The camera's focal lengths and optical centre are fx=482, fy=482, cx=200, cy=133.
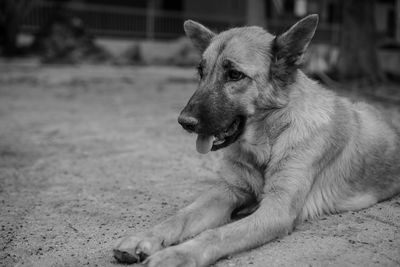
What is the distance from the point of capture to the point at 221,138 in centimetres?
369

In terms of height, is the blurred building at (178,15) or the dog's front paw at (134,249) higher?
the blurred building at (178,15)

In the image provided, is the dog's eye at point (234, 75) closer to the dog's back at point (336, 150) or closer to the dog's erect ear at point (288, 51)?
the dog's erect ear at point (288, 51)

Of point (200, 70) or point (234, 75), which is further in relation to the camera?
point (200, 70)

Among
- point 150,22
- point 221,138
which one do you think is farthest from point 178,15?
point 221,138

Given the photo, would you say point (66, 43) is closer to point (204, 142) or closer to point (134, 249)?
point (204, 142)

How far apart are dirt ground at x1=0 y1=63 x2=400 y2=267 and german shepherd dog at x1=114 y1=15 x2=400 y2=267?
0.75ft

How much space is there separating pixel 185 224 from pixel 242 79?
3.91 ft

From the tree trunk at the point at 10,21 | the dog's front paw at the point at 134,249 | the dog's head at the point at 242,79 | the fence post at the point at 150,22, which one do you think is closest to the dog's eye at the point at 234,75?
the dog's head at the point at 242,79

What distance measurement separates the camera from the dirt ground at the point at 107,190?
124 inches

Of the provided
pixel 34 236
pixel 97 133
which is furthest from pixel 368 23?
pixel 34 236

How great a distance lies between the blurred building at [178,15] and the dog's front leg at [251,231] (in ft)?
44.3

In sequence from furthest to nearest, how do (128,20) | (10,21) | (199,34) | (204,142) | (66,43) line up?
(128,20) → (66,43) → (10,21) → (199,34) → (204,142)

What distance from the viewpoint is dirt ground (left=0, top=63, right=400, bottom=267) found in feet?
10.4

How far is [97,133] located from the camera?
7.35 metres
